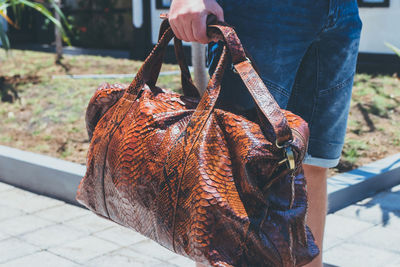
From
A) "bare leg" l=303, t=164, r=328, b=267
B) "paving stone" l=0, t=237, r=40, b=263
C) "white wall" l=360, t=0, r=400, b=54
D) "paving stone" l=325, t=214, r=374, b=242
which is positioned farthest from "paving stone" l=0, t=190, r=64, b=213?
"white wall" l=360, t=0, r=400, b=54

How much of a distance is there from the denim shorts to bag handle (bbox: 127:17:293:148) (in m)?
0.13

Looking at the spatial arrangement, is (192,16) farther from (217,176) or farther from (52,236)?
(52,236)

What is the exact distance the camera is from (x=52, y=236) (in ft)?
10.2

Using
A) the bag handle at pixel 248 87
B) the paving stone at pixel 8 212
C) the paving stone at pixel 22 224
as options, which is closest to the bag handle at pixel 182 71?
the bag handle at pixel 248 87

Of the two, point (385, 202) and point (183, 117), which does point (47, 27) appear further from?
point (183, 117)

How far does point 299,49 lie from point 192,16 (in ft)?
1.33

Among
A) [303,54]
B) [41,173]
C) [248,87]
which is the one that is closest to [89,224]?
[41,173]

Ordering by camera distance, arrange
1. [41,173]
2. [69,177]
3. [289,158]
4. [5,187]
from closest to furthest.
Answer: [289,158] → [69,177] → [41,173] → [5,187]

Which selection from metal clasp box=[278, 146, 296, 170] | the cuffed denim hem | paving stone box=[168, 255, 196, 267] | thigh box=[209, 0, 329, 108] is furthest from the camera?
paving stone box=[168, 255, 196, 267]

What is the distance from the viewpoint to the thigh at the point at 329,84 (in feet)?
5.97

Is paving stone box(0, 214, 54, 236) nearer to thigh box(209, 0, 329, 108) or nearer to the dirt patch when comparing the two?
thigh box(209, 0, 329, 108)

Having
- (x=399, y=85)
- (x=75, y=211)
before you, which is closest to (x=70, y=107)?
(x=75, y=211)

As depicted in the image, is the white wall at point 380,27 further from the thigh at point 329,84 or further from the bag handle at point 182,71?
the bag handle at point 182,71

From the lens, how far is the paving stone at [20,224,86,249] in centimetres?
301
